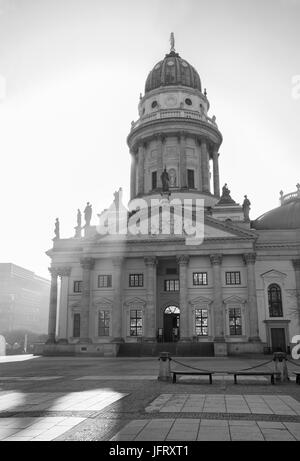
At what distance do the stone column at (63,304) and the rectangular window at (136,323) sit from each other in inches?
322

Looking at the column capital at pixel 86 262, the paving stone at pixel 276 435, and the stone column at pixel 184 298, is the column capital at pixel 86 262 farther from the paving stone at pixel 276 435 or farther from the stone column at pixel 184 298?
the paving stone at pixel 276 435

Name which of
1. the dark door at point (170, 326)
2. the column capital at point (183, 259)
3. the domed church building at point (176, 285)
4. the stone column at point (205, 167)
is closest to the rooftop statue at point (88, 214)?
the domed church building at point (176, 285)

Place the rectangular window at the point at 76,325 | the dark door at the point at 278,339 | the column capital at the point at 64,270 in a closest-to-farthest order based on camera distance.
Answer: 1. the dark door at the point at 278,339
2. the rectangular window at the point at 76,325
3. the column capital at the point at 64,270

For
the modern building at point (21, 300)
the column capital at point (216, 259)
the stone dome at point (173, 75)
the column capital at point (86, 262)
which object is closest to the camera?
the column capital at point (216, 259)

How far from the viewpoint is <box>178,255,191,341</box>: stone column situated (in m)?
51.2

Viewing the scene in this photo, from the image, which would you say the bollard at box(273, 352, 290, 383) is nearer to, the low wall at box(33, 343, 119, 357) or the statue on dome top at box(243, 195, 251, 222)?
the low wall at box(33, 343, 119, 357)

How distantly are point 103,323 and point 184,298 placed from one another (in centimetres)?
1064

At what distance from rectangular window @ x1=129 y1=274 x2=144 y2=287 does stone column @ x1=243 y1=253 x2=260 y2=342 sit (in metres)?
12.7

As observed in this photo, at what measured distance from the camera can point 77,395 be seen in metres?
16.2

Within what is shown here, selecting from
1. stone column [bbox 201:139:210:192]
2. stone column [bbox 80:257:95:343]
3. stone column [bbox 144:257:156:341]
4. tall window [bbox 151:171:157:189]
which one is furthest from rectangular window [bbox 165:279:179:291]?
tall window [bbox 151:171:157:189]

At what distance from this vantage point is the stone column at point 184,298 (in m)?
51.2

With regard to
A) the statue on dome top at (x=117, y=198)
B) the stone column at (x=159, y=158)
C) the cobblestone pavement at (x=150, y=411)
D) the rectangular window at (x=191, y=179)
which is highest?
the stone column at (x=159, y=158)
